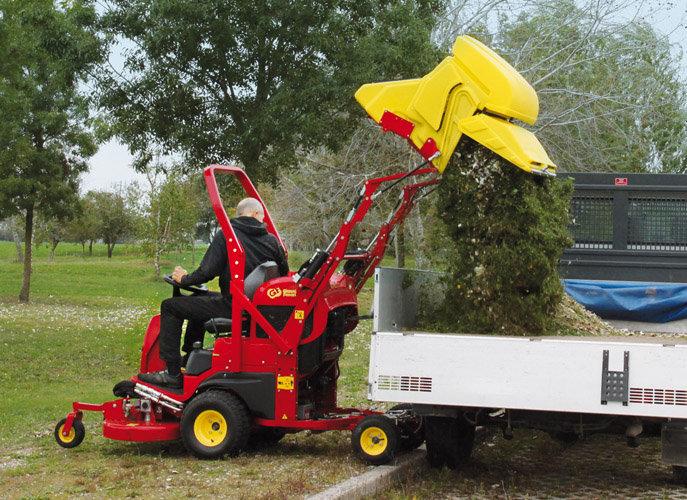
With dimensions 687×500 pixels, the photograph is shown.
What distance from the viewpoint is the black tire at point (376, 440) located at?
751cm

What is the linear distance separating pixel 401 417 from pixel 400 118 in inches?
85.6

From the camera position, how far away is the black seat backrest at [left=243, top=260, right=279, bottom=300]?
797 cm

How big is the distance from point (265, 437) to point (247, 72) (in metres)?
8.14

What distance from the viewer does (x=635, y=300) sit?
8992mm

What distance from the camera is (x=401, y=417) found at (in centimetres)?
799

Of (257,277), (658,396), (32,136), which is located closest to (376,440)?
(257,277)

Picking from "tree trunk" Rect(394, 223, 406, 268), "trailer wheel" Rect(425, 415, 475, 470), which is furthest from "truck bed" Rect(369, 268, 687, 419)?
"tree trunk" Rect(394, 223, 406, 268)

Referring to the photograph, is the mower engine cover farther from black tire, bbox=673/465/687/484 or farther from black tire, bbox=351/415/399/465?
black tire, bbox=673/465/687/484

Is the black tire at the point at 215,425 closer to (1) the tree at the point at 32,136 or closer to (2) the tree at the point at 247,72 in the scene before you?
(2) the tree at the point at 247,72

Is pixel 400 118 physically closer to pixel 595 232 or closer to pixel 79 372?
pixel 595 232

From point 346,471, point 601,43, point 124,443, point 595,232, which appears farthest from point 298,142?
point 601,43

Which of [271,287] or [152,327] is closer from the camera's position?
[271,287]

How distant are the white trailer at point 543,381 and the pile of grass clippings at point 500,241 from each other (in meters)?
0.71

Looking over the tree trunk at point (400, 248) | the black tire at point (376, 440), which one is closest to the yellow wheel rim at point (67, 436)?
the black tire at point (376, 440)
